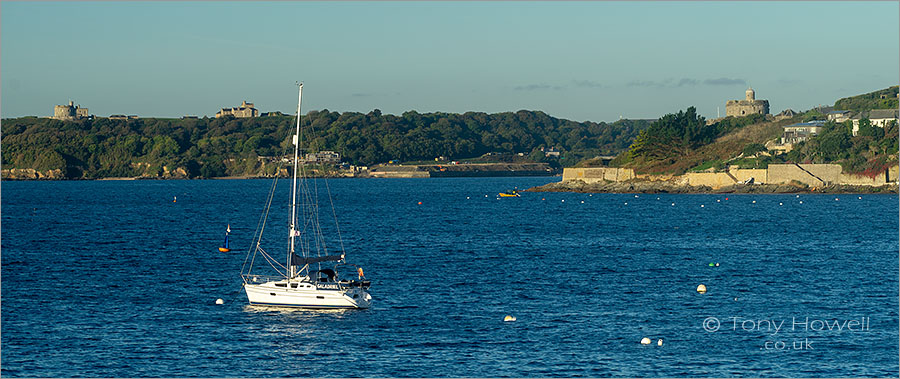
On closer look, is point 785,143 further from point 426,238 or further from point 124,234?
point 124,234

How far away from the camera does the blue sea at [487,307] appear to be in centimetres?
3950

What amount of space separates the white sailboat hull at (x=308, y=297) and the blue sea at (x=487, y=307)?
75 centimetres

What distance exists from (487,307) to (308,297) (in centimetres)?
923

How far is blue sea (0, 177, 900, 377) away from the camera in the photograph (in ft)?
130

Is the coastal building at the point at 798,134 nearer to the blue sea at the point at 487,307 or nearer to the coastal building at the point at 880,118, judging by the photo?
the coastal building at the point at 880,118

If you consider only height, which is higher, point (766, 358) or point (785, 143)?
point (785, 143)

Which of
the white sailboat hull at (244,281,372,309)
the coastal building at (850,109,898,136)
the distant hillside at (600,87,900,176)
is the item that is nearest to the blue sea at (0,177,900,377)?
the white sailboat hull at (244,281,372,309)

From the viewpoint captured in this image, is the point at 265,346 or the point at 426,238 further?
the point at 426,238

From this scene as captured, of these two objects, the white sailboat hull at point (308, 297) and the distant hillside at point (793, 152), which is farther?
the distant hillside at point (793, 152)

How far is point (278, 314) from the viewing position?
48781 millimetres

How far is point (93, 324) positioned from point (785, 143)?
168 metres

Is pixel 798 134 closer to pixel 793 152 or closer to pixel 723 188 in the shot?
pixel 793 152

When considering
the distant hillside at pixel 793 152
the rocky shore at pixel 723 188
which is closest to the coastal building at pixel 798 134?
the distant hillside at pixel 793 152

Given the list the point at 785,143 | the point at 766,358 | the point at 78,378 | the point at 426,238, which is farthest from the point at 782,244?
the point at 785,143
